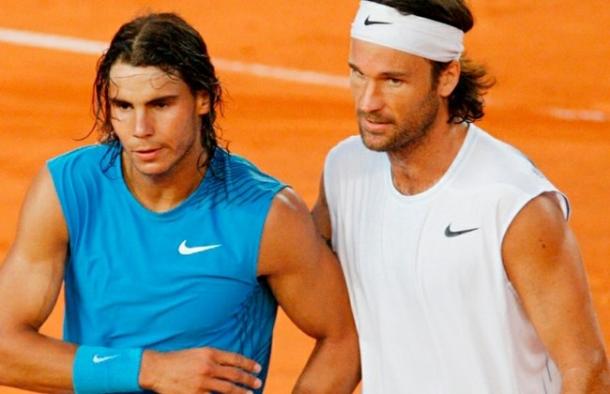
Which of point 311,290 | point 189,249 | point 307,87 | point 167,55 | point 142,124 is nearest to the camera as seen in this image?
point 142,124

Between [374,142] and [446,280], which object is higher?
[374,142]

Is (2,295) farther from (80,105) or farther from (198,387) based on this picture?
(80,105)

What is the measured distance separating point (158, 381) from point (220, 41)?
8.32m

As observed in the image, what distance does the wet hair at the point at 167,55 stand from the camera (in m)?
6.71

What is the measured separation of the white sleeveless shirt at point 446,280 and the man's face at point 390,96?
23 cm

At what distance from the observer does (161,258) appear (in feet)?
22.4

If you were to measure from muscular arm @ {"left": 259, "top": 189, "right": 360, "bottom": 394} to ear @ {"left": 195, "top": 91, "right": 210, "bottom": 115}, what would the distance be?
0.45m

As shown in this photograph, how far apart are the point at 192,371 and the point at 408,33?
155cm

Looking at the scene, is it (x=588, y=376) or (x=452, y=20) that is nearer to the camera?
(x=588, y=376)

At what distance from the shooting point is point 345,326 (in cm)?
711

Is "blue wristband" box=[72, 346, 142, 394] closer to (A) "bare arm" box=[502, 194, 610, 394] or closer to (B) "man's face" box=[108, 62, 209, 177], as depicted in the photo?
(B) "man's face" box=[108, 62, 209, 177]

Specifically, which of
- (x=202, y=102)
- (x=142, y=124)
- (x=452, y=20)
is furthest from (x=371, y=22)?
(x=142, y=124)

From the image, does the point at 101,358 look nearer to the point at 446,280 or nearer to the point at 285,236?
the point at 285,236

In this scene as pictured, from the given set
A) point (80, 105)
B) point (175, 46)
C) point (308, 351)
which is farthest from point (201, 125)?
point (80, 105)
